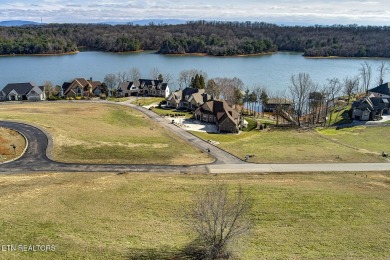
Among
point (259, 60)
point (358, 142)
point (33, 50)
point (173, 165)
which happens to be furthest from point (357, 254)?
point (33, 50)

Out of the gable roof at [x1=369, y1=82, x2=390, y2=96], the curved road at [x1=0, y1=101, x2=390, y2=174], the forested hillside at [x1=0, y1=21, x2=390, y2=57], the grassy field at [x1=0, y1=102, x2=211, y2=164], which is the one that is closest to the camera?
the curved road at [x1=0, y1=101, x2=390, y2=174]

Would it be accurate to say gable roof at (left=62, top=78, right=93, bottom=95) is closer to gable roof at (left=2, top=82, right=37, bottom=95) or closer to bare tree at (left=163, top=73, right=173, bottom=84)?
→ gable roof at (left=2, top=82, right=37, bottom=95)

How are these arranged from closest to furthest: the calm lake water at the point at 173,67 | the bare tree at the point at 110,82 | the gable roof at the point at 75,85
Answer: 1. the gable roof at the point at 75,85
2. the bare tree at the point at 110,82
3. the calm lake water at the point at 173,67

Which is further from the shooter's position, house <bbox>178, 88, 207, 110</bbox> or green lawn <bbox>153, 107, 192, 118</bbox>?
house <bbox>178, 88, 207, 110</bbox>

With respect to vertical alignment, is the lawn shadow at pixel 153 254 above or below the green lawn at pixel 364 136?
below

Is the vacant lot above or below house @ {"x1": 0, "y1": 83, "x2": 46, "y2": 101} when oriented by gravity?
below

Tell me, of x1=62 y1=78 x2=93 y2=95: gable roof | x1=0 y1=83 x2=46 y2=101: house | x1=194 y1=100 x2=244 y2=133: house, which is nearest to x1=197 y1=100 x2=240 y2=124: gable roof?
x1=194 y1=100 x2=244 y2=133: house

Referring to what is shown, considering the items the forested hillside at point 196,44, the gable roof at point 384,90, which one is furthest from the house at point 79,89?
the forested hillside at point 196,44

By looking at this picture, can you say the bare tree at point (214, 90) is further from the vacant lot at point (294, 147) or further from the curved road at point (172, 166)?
the curved road at point (172, 166)
